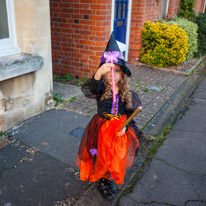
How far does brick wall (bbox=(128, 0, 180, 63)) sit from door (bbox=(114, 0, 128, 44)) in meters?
0.28

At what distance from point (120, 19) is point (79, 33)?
180 cm

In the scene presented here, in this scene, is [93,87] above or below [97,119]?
above

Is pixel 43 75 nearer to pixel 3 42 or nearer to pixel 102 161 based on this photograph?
pixel 3 42

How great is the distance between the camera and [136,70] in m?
7.16

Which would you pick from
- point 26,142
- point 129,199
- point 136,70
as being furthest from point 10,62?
point 136,70

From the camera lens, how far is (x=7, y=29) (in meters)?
3.61

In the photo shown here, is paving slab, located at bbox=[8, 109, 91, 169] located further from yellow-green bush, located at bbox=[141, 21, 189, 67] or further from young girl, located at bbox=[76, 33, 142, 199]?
yellow-green bush, located at bbox=[141, 21, 189, 67]

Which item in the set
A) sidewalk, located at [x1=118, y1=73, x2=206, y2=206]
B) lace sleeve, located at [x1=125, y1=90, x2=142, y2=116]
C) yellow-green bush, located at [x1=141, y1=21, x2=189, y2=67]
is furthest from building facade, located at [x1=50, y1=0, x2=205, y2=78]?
lace sleeve, located at [x1=125, y1=90, x2=142, y2=116]

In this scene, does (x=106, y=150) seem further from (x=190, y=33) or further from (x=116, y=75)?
(x=190, y=33)

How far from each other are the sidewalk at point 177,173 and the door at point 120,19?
3531mm

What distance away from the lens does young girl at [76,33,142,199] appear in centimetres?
233

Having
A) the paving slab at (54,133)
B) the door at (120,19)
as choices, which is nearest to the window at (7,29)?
the paving slab at (54,133)

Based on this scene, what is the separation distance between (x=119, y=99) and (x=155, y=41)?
530 centimetres

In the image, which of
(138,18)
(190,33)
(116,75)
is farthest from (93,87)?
(190,33)
